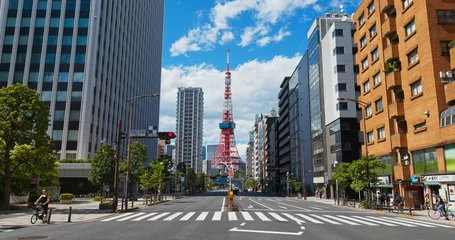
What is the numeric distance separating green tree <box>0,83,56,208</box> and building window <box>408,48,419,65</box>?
3479 cm

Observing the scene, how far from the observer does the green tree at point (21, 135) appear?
27.0m

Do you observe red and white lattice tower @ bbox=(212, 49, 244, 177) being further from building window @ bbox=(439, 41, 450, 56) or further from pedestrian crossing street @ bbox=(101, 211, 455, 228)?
pedestrian crossing street @ bbox=(101, 211, 455, 228)

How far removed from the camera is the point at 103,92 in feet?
215

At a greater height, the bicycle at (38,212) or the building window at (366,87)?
the building window at (366,87)

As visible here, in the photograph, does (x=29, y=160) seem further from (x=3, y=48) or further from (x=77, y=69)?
(x=3, y=48)

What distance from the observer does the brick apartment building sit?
94.1ft

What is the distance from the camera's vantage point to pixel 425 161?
102ft

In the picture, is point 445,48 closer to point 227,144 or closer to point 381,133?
point 381,133

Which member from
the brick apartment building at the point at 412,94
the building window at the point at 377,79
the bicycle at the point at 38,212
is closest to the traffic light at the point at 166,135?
the bicycle at the point at 38,212

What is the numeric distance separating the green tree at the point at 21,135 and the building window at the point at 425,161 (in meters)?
33.2

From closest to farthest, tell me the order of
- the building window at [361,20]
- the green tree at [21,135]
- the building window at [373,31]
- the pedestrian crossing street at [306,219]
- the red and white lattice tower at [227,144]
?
1. the pedestrian crossing street at [306,219]
2. the green tree at [21,135]
3. the building window at [373,31]
4. the building window at [361,20]
5. the red and white lattice tower at [227,144]

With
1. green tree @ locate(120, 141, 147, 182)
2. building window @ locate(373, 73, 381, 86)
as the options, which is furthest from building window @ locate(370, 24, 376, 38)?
green tree @ locate(120, 141, 147, 182)

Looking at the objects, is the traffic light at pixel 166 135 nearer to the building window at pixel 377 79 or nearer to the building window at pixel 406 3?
the building window at pixel 406 3

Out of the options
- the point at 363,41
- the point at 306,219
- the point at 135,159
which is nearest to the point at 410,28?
the point at 363,41
